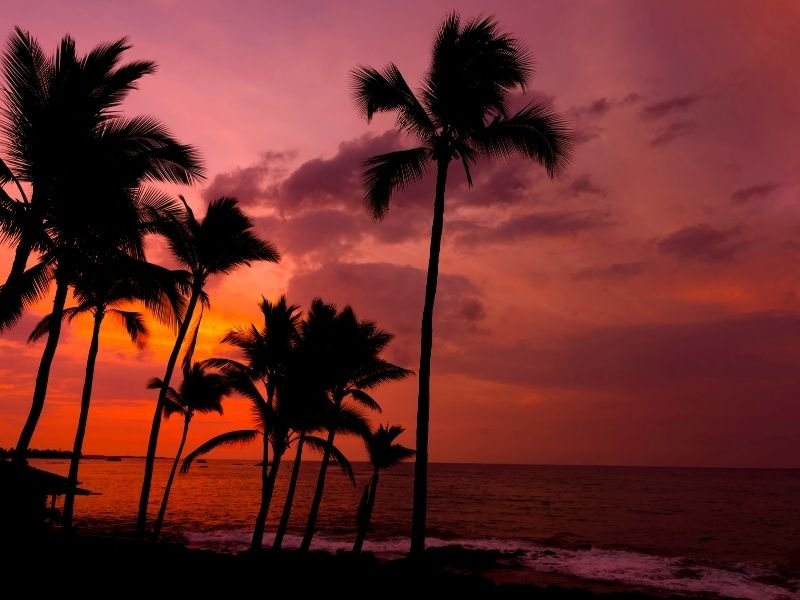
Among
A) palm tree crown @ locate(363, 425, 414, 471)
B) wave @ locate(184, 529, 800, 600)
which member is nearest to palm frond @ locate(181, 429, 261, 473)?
palm tree crown @ locate(363, 425, 414, 471)

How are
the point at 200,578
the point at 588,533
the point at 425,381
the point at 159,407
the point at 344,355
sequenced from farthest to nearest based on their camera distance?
the point at 588,533 < the point at 344,355 < the point at 159,407 < the point at 425,381 < the point at 200,578

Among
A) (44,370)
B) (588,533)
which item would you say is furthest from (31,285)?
(588,533)

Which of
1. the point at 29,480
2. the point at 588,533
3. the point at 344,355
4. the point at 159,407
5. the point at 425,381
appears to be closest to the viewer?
the point at 425,381

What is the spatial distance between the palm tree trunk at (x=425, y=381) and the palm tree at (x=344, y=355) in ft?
33.1

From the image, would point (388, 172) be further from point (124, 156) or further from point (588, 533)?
point (588, 533)

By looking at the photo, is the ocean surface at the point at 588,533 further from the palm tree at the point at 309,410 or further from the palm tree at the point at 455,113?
the palm tree at the point at 455,113

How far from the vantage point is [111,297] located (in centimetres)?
2202

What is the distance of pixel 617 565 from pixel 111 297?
29.2m

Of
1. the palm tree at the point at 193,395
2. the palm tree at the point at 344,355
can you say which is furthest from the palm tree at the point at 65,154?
the palm tree at the point at 193,395

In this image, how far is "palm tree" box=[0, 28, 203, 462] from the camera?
12.2 m

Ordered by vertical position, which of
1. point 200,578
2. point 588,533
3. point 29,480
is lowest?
point 588,533

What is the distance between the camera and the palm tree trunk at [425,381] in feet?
40.5

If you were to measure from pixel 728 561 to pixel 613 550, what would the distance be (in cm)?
679

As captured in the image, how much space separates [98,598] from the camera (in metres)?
10.1
